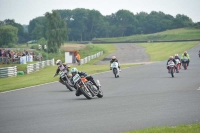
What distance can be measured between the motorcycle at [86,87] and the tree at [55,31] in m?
83.5

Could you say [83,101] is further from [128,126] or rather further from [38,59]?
[38,59]

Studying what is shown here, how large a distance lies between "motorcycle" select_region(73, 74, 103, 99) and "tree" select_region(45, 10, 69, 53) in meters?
83.5

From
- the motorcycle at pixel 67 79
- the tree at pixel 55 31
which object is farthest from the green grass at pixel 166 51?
the motorcycle at pixel 67 79

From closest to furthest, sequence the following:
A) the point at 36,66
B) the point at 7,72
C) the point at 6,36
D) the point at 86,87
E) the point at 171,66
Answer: the point at 86,87 → the point at 171,66 → the point at 7,72 → the point at 36,66 → the point at 6,36

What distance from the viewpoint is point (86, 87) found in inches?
703

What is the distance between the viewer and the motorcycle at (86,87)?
58.0ft

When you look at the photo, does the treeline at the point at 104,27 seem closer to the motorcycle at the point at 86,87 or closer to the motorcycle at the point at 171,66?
the motorcycle at the point at 171,66

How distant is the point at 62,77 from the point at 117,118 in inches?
412

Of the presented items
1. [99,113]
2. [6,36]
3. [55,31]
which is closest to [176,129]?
[99,113]

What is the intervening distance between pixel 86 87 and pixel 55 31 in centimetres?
8686

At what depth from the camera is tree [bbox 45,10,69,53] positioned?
102 meters

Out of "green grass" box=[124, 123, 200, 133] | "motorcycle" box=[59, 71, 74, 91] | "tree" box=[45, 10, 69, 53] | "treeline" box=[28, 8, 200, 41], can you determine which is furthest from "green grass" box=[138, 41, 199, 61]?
"treeline" box=[28, 8, 200, 41]

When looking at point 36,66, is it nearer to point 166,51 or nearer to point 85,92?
point 85,92

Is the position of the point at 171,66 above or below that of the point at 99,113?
above
